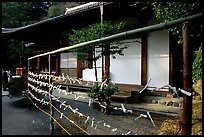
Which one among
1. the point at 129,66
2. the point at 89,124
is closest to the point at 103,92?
the point at 89,124

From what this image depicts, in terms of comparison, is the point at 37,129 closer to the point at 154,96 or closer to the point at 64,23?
the point at 154,96

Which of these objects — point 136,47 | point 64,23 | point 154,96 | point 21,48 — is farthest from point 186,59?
point 21,48

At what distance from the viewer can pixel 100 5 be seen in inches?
288

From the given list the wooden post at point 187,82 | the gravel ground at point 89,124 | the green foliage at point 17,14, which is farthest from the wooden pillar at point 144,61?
the green foliage at point 17,14

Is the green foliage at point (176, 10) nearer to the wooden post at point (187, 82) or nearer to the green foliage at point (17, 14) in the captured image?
the wooden post at point (187, 82)

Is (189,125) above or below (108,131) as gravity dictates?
above

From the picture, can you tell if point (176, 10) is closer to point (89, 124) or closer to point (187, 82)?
point (89, 124)

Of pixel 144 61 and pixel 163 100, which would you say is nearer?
pixel 163 100

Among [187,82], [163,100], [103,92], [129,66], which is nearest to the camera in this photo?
[187,82]

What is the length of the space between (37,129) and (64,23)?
6.48 m

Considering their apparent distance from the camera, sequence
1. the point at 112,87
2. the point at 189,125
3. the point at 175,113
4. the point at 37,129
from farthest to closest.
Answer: the point at 112,87
the point at 175,113
the point at 37,129
the point at 189,125

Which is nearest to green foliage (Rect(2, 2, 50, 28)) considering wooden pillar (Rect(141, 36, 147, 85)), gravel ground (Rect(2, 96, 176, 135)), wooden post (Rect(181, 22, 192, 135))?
wooden pillar (Rect(141, 36, 147, 85))

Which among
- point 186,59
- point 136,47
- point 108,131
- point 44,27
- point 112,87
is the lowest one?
point 108,131

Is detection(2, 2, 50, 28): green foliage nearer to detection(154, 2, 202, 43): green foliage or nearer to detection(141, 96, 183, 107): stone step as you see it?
detection(141, 96, 183, 107): stone step
